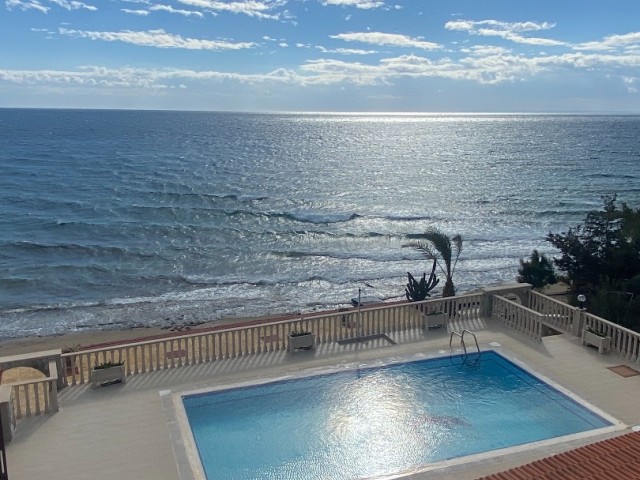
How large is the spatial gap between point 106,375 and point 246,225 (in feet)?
92.1

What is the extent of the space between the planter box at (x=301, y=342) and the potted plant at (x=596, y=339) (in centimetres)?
551

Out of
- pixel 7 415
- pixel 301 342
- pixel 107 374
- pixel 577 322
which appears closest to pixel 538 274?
pixel 577 322

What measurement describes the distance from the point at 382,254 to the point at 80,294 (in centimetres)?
1468

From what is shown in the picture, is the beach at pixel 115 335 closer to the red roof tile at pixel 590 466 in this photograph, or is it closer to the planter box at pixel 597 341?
the planter box at pixel 597 341

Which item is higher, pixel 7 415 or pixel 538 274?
pixel 7 415

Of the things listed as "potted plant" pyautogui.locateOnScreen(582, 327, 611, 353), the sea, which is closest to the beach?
the sea

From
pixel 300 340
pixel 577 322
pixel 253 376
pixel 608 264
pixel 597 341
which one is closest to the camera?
pixel 253 376

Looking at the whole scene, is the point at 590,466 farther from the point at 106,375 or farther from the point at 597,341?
the point at 106,375

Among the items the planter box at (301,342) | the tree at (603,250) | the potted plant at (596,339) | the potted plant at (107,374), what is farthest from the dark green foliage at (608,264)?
the potted plant at (107,374)

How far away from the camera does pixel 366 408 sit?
9758 mm

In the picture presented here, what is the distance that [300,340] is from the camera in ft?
38.5

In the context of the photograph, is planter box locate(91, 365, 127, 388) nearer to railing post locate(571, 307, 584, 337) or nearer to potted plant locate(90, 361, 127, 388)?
potted plant locate(90, 361, 127, 388)

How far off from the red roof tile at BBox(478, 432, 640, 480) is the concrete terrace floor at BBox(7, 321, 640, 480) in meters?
1.47

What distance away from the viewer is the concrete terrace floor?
7.92 m
